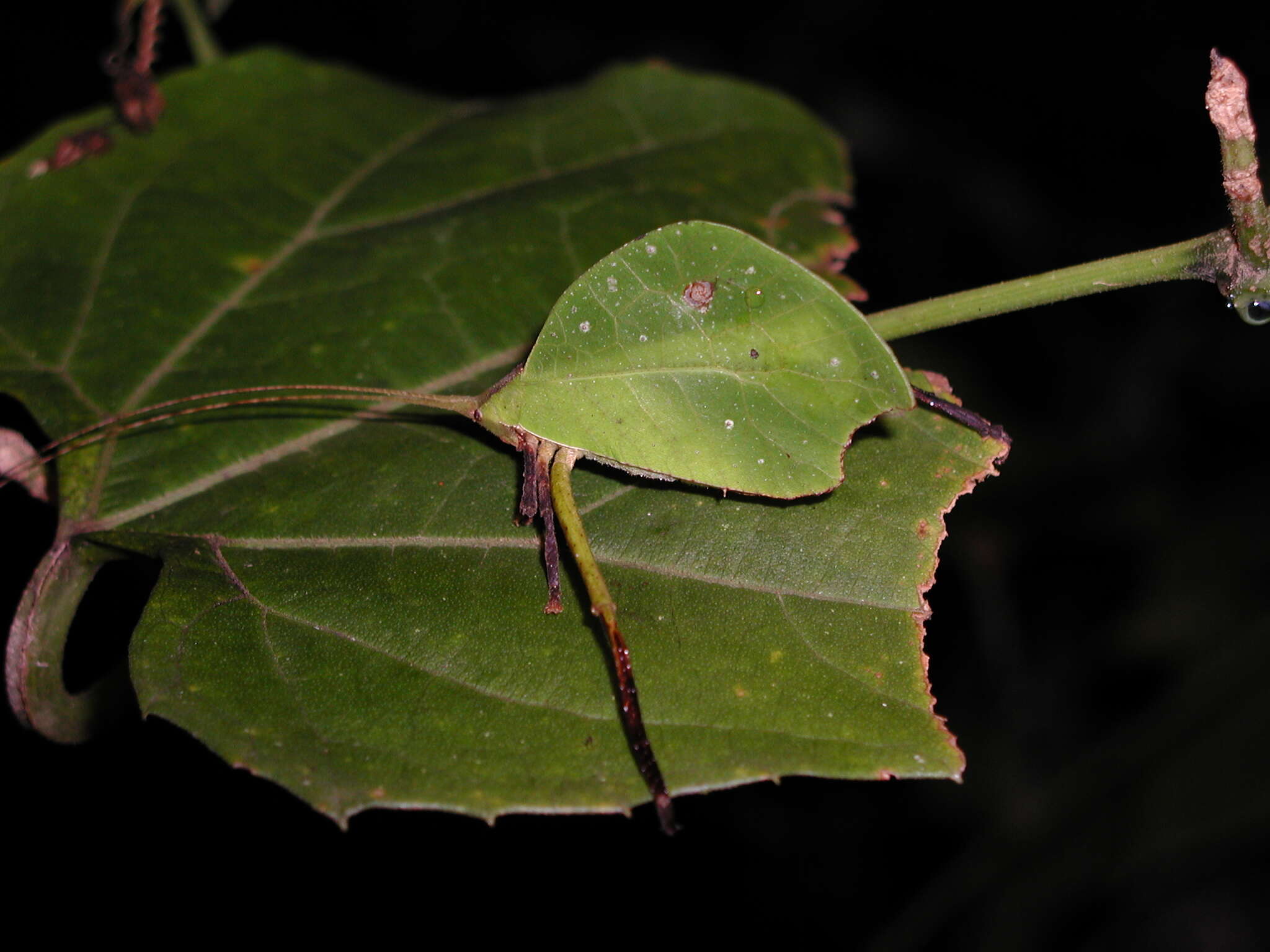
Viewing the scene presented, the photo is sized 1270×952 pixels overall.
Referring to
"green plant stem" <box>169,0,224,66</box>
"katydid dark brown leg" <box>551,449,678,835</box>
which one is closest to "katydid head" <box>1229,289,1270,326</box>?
"katydid dark brown leg" <box>551,449,678,835</box>

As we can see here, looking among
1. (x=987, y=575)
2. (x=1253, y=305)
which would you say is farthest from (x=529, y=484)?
(x=987, y=575)

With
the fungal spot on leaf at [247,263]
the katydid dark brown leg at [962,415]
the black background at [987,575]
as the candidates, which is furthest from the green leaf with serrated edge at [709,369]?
the black background at [987,575]

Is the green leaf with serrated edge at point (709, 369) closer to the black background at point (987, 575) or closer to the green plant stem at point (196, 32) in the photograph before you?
the black background at point (987, 575)

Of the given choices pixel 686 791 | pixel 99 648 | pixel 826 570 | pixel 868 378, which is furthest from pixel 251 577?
pixel 99 648

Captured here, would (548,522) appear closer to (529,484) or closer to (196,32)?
(529,484)

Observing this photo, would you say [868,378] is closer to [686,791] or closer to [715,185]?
[686,791]

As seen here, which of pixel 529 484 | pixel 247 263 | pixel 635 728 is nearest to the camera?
pixel 635 728
